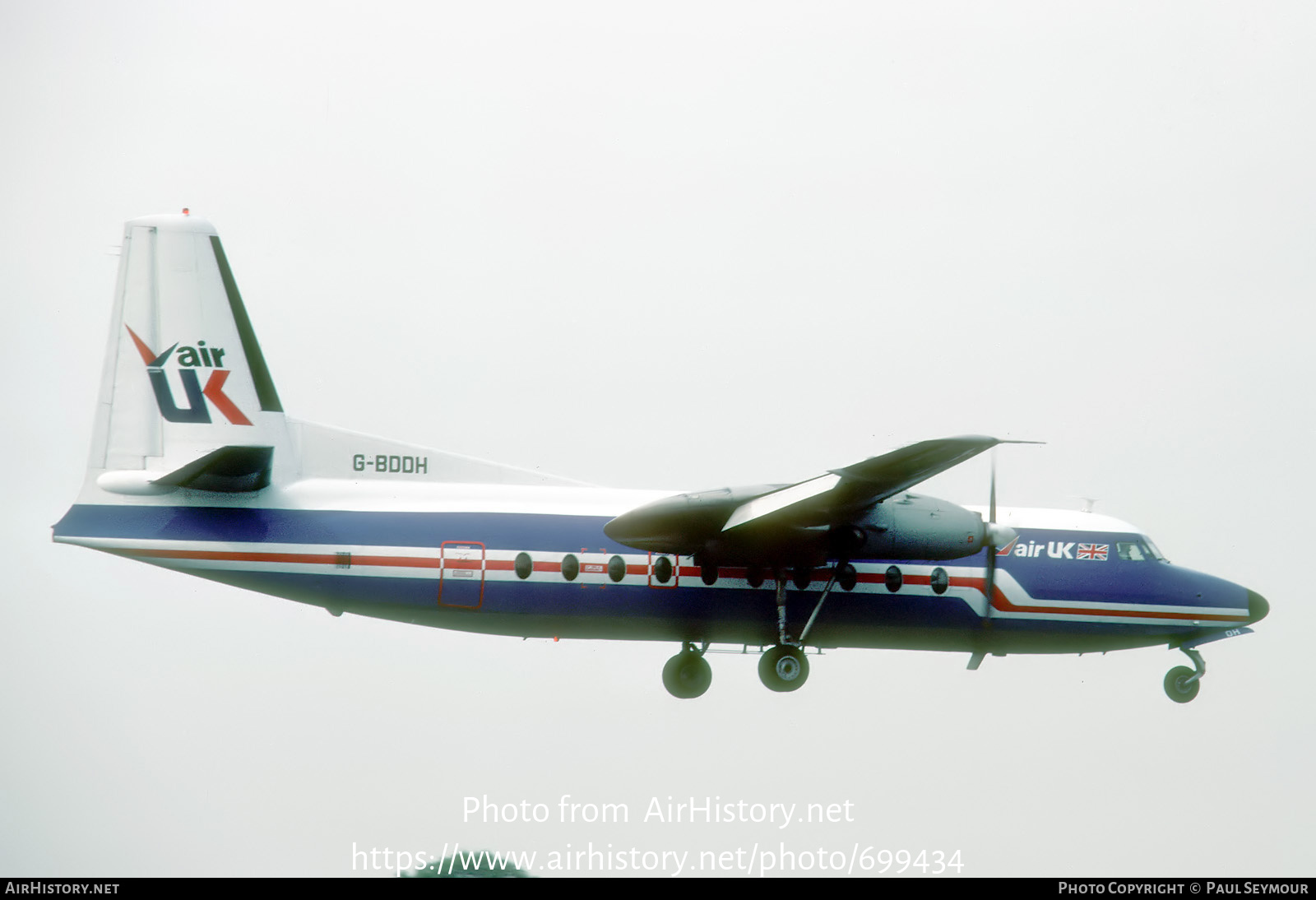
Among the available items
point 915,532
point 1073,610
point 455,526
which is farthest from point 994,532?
point 455,526

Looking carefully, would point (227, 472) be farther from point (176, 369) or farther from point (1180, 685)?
point (1180, 685)

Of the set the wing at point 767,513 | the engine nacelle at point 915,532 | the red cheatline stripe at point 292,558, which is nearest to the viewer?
the wing at point 767,513

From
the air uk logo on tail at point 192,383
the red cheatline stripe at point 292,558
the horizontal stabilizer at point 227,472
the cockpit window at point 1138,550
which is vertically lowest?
the red cheatline stripe at point 292,558

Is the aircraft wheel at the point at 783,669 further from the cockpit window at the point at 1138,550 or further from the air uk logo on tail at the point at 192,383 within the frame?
the air uk logo on tail at the point at 192,383

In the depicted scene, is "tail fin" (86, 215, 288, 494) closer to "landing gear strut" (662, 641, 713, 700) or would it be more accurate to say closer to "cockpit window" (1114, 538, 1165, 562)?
"landing gear strut" (662, 641, 713, 700)

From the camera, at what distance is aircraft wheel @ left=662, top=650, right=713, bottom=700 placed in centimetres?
2242

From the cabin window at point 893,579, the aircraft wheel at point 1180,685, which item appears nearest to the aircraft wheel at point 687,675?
the cabin window at point 893,579

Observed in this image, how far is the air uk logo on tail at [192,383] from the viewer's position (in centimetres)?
2081

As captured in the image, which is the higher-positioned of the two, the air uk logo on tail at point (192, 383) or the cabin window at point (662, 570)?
the air uk logo on tail at point (192, 383)

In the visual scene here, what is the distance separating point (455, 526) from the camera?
825 inches

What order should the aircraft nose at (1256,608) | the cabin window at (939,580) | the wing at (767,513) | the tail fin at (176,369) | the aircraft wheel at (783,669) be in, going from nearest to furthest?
the wing at (767,513), the tail fin at (176,369), the aircraft wheel at (783,669), the cabin window at (939,580), the aircraft nose at (1256,608)

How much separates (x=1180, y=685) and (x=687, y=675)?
845cm

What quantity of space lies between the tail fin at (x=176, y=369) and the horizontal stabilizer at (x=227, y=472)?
0.9 inches

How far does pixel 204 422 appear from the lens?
20953mm
